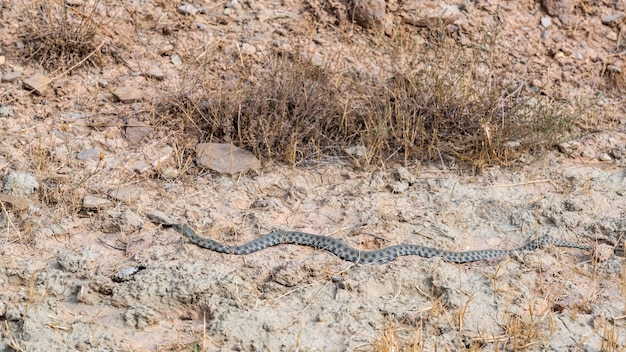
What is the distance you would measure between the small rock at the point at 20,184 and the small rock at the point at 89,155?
568 millimetres

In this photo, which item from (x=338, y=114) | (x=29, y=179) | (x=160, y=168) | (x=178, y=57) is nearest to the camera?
(x=29, y=179)

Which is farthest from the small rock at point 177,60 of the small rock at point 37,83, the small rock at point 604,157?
the small rock at point 604,157

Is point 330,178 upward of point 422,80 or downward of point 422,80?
downward

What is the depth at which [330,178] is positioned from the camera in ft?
26.0

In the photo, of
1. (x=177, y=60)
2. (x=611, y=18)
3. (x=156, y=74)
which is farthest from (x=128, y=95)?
(x=611, y=18)

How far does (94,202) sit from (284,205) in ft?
5.06

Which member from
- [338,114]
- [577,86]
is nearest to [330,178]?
[338,114]

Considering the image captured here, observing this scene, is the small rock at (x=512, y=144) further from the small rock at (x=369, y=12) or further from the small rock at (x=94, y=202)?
the small rock at (x=94, y=202)

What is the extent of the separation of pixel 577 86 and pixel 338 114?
2776 millimetres

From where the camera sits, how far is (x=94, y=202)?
7102mm

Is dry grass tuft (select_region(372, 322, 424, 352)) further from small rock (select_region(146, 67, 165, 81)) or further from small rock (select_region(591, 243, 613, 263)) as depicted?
small rock (select_region(146, 67, 165, 81))

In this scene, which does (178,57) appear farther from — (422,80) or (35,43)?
(422,80)

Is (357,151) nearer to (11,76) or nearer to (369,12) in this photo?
(369,12)

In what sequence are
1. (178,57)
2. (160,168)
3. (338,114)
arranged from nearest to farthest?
(160,168) < (338,114) < (178,57)
